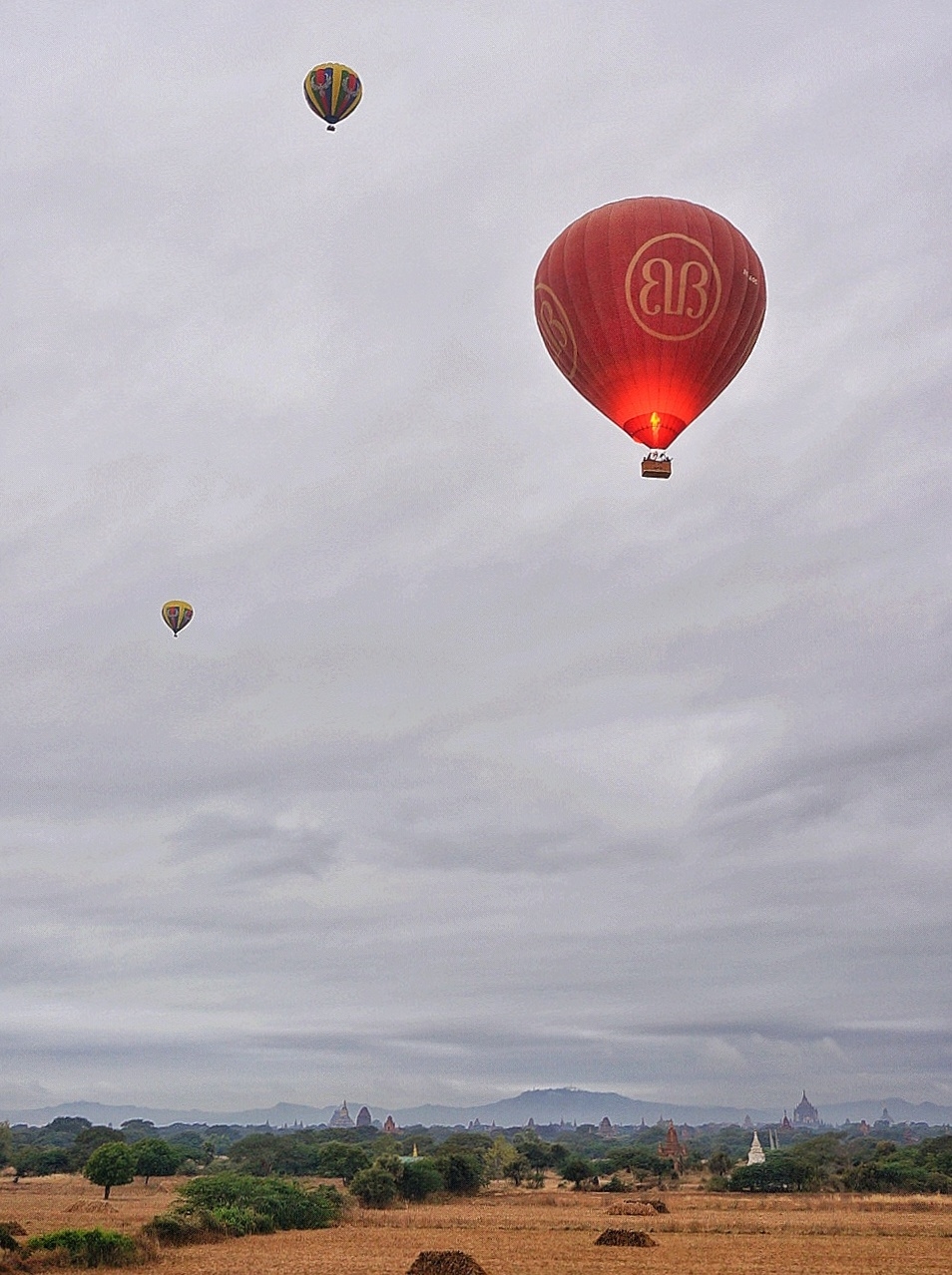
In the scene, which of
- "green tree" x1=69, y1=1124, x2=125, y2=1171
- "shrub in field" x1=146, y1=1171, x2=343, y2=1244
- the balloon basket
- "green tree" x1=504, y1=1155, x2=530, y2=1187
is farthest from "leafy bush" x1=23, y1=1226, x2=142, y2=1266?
"green tree" x1=69, y1=1124, x2=125, y2=1171

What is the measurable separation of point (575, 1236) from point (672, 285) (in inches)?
1587

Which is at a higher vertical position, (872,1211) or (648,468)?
(648,468)

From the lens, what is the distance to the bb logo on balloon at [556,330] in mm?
34375

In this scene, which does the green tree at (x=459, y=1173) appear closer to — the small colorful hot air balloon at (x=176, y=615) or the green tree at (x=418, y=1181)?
the green tree at (x=418, y=1181)

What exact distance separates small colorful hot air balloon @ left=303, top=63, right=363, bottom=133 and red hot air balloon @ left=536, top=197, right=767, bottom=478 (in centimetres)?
1894

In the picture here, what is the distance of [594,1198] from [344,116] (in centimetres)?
6900

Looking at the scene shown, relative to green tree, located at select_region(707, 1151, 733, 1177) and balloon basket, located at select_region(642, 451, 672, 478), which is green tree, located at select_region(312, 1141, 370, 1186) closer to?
green tree, located at select_region(707, 1151, 733, 1177)

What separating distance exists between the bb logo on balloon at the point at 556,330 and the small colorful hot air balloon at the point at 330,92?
1849 cm

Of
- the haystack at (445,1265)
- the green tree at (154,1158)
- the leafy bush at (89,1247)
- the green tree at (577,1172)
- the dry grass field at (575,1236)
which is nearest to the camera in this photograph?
the haystack at (445,1265)

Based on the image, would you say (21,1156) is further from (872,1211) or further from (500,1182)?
(872,1211)

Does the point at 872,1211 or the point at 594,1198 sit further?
the point at 594,1198

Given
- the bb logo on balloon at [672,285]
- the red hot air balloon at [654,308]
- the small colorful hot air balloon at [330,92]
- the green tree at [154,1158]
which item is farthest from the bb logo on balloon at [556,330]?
the green tree at [154,1158]

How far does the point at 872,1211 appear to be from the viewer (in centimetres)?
6788

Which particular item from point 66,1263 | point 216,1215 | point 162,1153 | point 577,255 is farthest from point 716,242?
point 162,1153
